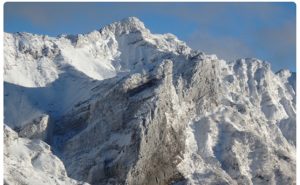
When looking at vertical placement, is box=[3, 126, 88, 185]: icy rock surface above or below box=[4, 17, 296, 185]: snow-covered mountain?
below

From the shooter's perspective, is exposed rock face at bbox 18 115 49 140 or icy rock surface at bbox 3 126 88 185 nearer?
icy rock surface at bbox 3 126 88 185

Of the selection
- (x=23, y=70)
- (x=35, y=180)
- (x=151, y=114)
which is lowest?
(x=35, y=180)

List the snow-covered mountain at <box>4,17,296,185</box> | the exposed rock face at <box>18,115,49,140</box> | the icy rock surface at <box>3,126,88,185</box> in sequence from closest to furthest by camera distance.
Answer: the icy rock surface at <box>3,126,88,185</box> → the snow-covered mountain at <box>4,17,296,185</box> → the exposed rock face at <box>18,115,49,140</box>

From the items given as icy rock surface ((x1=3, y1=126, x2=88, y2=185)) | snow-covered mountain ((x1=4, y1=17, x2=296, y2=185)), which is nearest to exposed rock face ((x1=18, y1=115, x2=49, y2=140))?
snow-covered mountain ((x1=4, y1=17, x2=296, y2=185))

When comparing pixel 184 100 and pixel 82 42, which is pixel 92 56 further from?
pixel 184 100

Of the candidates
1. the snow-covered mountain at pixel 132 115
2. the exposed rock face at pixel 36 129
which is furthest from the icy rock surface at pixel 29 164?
the exposed rock face at pixel 36 129

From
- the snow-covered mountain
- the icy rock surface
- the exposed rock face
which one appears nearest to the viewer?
the icy rock surface

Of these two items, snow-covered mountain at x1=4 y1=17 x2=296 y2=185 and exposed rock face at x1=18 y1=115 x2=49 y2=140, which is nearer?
snow-covered mountain at x1=4 y1=17 x2=296 y2=185

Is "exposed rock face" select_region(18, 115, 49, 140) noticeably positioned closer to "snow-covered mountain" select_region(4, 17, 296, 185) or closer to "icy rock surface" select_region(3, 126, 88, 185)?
"snow-covered mountain" select_region(4, 17, 296, 185)

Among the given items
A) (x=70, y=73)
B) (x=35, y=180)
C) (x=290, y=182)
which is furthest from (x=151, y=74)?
(x=35, y=180)
